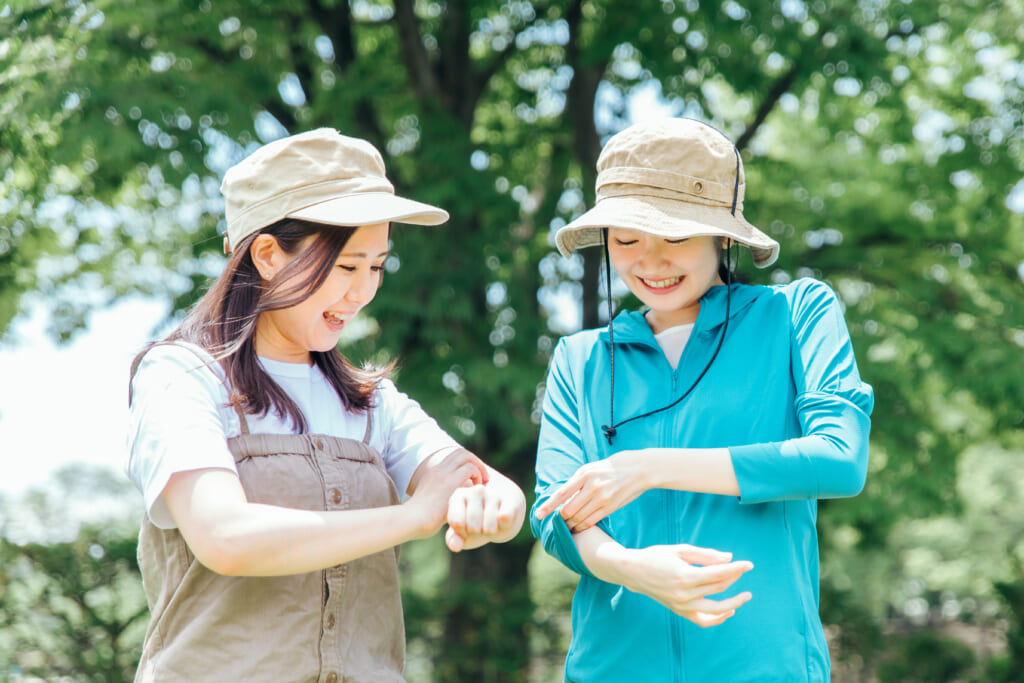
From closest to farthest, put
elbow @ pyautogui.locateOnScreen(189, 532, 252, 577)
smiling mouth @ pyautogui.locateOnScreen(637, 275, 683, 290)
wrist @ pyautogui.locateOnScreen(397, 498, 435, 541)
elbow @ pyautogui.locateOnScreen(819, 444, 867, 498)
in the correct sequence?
elbow @ pyautogui.locateOnScreen(189, 532, 252, 577) < wrist @ pyautogui.locateOnScreen(397, 498, 435, 541) < elbow @ pyautogui.locateOnScreen(819, 444, 867, 498) < smiling mouth @ pyautogui.locateOnScreen(637, 275, 683, 290)

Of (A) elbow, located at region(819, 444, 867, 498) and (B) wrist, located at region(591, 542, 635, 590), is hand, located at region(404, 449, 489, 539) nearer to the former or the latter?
(B) wrist, located at region(591, 542, 635, 590)

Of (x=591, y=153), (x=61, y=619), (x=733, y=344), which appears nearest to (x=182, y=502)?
(x=733, y=344)

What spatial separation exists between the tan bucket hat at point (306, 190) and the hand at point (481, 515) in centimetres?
59

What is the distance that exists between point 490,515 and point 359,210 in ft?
2.25

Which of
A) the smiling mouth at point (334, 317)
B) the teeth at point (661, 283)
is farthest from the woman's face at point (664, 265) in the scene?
the smiling mouth at point (334, 317)

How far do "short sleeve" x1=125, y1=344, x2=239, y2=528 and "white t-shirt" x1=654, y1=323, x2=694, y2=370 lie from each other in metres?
1.01

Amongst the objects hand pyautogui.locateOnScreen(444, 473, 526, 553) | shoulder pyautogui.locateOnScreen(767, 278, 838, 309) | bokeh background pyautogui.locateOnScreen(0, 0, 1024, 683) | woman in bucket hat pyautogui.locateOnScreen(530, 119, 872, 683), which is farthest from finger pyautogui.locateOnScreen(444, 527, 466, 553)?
bokeh background pyautogui.locateOnScreen(0, 0, 1024, 683)

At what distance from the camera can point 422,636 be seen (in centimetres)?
750

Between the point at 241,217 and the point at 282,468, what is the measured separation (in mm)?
553

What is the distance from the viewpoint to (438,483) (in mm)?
1932

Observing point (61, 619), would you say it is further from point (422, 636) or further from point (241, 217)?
point (241, 217)

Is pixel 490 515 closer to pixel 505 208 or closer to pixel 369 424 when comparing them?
pixel 369 424

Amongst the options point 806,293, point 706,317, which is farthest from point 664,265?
point 806,293

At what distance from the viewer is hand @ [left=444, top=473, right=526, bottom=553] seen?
6.15 ft
